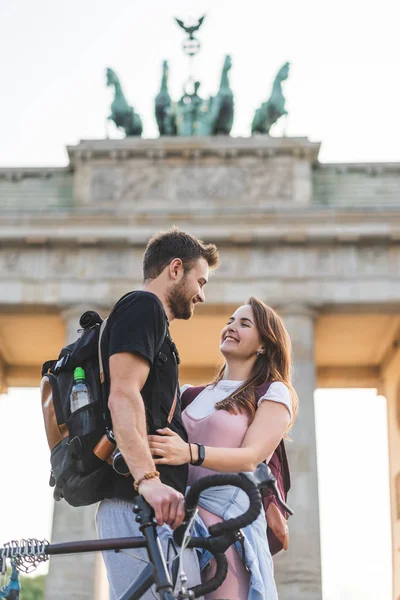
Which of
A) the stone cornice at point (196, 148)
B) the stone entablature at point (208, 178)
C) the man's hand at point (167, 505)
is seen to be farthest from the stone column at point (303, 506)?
the man's hand at point (167, 505)

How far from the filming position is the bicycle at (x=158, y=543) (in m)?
3.67

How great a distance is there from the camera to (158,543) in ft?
12.1

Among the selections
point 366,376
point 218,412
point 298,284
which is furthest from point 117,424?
point 366,376

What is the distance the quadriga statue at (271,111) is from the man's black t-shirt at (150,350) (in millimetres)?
24470

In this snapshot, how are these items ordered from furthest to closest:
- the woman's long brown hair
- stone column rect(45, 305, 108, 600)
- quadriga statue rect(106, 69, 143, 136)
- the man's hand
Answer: quadriga statue rect(106, 69, 143, 136) < stone column rect(45, 305, 108, 600) < the woman's long brown hair < the man's hand

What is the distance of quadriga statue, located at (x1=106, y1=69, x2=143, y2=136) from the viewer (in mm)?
28609

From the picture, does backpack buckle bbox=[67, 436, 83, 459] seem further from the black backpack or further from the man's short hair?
the man's short hair

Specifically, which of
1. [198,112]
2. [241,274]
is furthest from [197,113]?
[241,274]

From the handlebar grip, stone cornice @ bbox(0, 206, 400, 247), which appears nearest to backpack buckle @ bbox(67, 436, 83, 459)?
the handlebar grip

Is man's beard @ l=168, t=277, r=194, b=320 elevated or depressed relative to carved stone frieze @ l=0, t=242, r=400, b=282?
depressed

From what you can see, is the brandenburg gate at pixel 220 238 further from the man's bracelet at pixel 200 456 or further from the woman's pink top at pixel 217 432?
the man's bracelet at pixel 200 456

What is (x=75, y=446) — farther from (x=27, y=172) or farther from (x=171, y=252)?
(x=27, y=172)

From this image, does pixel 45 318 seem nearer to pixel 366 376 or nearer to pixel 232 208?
pixel 232 208

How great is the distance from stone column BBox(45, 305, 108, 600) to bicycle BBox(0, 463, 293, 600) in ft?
65.2
